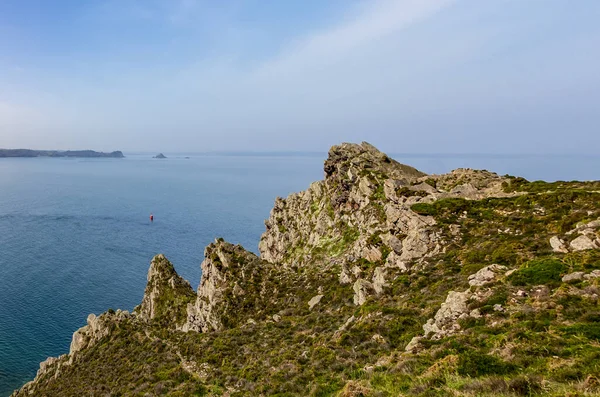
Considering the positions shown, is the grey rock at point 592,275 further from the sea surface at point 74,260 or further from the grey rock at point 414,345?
the sea surface at point 74,260

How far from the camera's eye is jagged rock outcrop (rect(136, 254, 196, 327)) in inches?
2415

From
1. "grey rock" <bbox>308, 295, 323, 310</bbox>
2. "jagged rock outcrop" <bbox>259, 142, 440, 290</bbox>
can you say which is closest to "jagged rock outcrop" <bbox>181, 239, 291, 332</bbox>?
"grey rock" <bbox>308, 295, 323, 310</bbox>

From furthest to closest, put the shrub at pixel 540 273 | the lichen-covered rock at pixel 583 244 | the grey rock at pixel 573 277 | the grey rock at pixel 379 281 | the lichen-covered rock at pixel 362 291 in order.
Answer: the lichen-covered rock at pixel 362 291, the grey rock at pixel 379 281, the lichen-covered rock at pixel 583 244, the shrub at pixel 540 273, the grey rock at pixel 573 277

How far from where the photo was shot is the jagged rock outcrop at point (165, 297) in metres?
61.3

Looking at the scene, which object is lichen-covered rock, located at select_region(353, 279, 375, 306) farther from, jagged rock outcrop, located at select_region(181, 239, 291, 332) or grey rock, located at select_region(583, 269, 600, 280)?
grey rock, located at select_region(583, 269, 600, 280)

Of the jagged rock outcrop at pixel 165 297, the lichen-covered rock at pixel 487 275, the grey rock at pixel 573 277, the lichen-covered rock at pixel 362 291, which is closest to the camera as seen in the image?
the grey rock at pixel 573 277

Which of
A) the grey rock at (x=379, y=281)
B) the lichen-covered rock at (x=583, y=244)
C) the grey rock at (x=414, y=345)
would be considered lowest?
the grey rock at (x=379, y=281)

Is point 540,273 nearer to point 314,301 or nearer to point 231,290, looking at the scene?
point 314,301

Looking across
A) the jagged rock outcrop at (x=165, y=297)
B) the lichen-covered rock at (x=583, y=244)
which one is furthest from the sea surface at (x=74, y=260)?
the lichen-covered rock at (x=583, y=244)

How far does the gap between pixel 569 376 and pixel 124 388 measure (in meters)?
35.9

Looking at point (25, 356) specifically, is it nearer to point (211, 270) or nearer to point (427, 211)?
point (211, 270)

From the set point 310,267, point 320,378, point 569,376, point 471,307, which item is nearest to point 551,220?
point 471,307

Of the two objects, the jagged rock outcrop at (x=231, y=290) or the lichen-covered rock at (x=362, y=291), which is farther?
the jagged rock outcrop at (x=231, y=290)

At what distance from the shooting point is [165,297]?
65500mm
